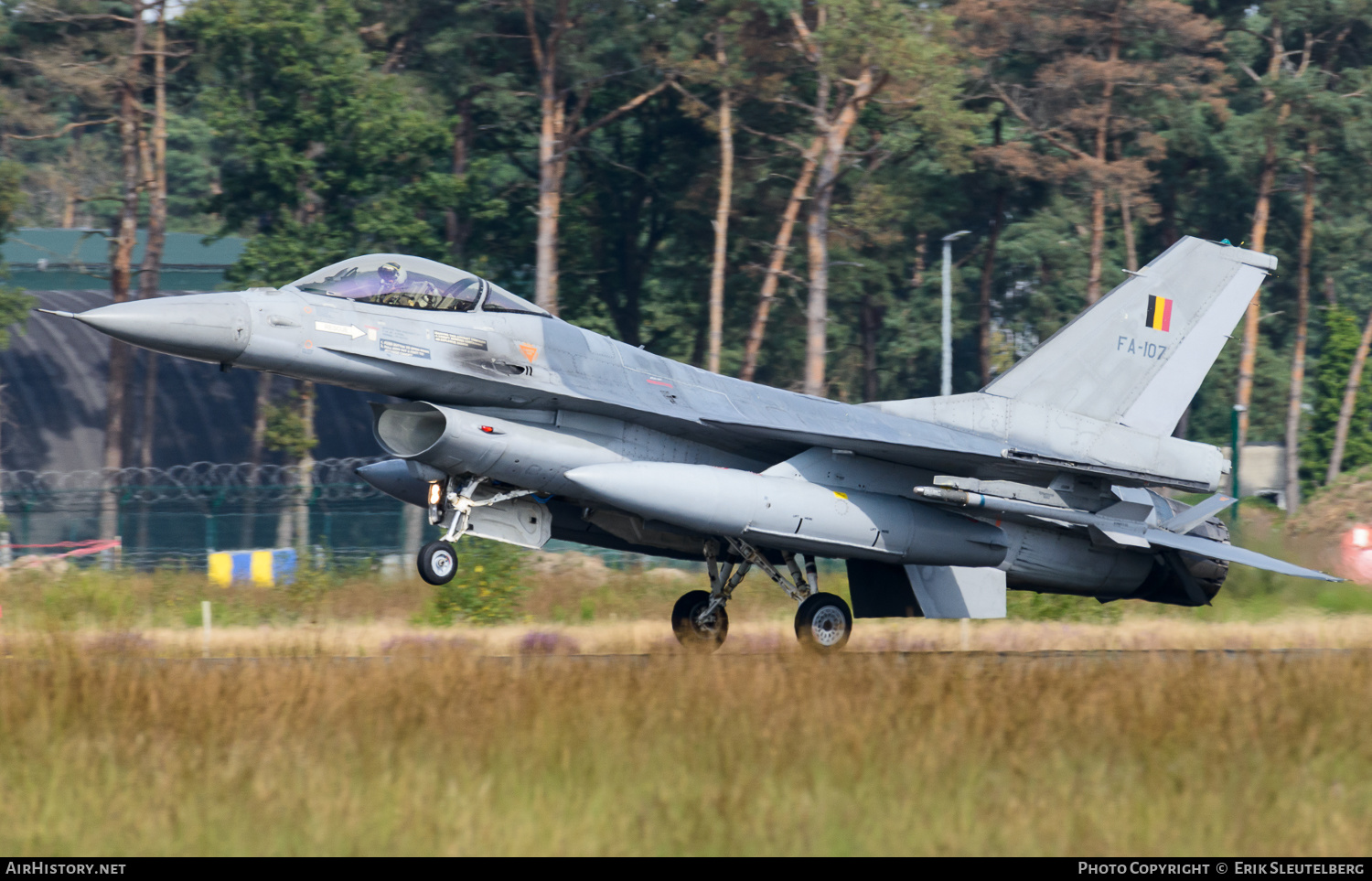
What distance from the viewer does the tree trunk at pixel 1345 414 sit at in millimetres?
41938

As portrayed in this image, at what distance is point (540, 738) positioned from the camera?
802 cm

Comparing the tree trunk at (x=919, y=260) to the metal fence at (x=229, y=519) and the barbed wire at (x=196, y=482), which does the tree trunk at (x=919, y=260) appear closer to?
the barbed wire at (x=196, y=482)

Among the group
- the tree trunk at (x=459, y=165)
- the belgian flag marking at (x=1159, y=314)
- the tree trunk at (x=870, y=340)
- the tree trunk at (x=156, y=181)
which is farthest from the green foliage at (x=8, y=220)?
the belgian flag marking at (x=1159, y=314)

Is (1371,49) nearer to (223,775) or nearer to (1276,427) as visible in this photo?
(1276,427)

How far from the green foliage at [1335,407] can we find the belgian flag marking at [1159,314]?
30.0 m

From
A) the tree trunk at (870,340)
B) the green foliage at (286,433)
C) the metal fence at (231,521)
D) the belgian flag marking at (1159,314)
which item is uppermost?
the tree trunk at (870,340)

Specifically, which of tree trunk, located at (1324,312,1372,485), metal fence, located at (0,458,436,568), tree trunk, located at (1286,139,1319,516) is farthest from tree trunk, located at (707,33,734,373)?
tree trunk, located at (1324,312,1372,485)

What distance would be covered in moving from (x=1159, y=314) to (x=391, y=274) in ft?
27.1

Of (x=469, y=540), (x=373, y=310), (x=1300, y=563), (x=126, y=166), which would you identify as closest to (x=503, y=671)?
(x=373, y=310)

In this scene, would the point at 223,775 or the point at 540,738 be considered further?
the point at 540,738

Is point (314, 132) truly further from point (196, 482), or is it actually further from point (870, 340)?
point (870, 340)

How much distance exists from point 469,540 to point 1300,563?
38.1ft

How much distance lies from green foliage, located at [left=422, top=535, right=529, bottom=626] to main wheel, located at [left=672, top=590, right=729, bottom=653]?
4.38m

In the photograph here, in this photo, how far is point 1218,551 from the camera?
14320 millimetres
